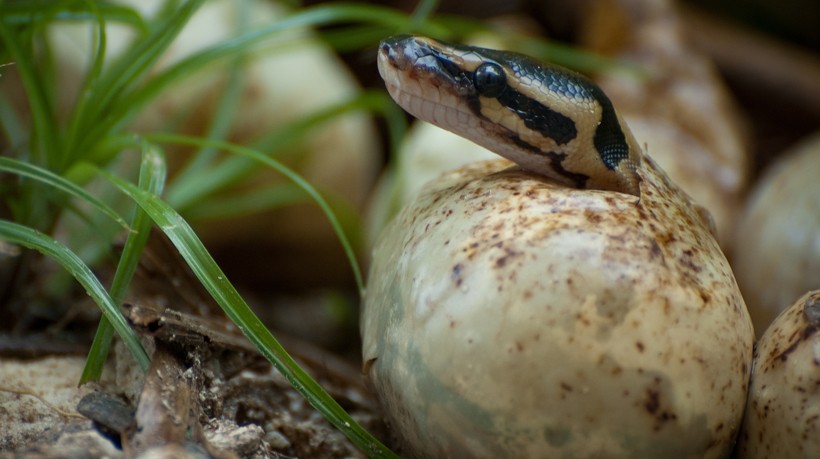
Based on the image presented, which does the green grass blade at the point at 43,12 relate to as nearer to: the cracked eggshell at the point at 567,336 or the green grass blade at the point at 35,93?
the green grass blade at the point at 35,93

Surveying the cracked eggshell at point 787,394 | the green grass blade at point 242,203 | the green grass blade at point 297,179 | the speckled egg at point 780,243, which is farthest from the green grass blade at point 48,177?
the speckled egg at point 780,243

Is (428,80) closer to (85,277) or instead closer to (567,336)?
(567,336)

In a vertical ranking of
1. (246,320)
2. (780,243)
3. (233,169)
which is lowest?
(233,169)

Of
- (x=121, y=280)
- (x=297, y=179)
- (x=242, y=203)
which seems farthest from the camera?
(x=242, y=203)

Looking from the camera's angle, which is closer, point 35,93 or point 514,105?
point 514,105

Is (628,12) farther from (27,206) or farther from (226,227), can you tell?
(27,206)

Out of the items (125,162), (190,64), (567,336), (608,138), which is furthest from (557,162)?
(125,162)

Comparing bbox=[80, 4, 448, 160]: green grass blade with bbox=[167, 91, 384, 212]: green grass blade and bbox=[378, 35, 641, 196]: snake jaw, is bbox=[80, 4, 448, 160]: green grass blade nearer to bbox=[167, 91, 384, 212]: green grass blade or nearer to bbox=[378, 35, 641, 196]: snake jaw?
bbox=[167, 91, 384, 212]: green grass blade

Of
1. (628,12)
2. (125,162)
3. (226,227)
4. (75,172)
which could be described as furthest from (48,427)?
(628,12)
